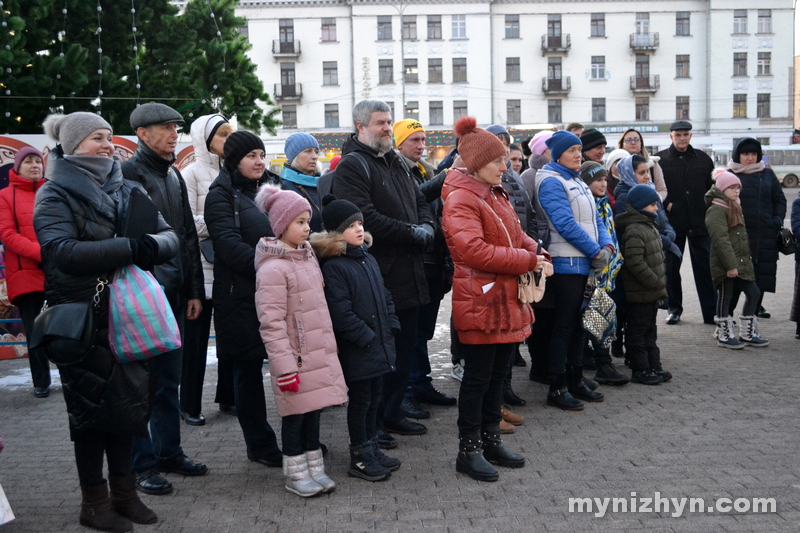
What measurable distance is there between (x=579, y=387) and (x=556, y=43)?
5452 centimetres

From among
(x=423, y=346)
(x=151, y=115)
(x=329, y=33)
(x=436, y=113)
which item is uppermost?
(x=329, y=33)

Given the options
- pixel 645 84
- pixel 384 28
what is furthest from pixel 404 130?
pixel 645 84

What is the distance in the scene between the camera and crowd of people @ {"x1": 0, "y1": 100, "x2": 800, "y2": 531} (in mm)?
4043

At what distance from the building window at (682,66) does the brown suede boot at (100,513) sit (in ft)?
196

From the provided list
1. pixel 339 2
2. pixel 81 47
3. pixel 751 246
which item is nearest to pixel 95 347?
pixel 81 47

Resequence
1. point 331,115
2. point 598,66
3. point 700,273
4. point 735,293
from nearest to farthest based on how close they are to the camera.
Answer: point 735,293, point 700,273, point 331,115, point 598,66

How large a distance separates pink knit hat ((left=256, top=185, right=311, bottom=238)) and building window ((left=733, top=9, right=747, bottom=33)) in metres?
59.8

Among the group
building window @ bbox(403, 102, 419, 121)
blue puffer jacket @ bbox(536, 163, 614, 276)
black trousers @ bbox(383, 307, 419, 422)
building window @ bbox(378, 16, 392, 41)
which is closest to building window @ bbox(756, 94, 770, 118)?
building window @ bbox(403, 102, 419, 121)

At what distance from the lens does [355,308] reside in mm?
4727

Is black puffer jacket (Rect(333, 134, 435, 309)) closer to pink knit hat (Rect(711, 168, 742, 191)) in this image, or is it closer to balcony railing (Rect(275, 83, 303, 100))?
pink knit hat (Rect(711, 168, 742, 191))

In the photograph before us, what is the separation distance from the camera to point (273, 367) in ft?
14.3

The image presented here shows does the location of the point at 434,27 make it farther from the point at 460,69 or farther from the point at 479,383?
the point at 479,383

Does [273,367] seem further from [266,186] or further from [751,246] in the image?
[751,246]

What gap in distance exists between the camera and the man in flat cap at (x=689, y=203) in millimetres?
9375
